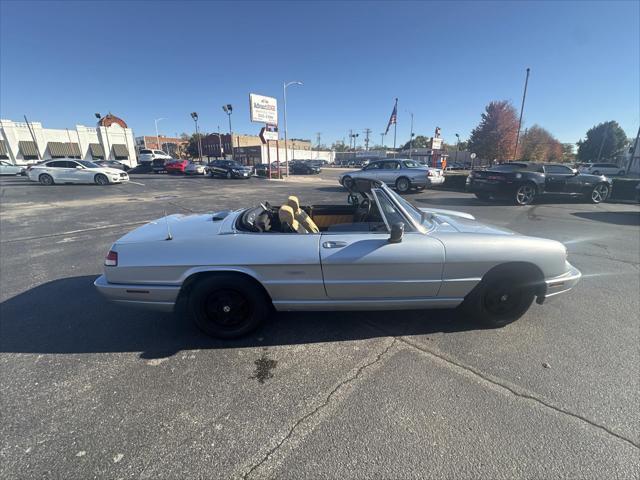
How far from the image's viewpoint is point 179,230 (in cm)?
282

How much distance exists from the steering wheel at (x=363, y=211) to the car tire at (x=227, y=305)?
59.7 inches

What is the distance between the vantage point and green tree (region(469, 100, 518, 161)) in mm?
41969

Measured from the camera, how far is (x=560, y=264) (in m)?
2.79

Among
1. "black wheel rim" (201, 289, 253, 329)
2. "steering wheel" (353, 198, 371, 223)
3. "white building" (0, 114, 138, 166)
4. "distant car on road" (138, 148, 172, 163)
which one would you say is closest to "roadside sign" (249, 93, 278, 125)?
"distant car on road" (138, 148, 172, 163)

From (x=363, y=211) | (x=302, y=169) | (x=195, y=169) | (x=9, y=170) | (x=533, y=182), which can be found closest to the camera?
(x=363, y=211)

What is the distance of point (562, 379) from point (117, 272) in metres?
3.75

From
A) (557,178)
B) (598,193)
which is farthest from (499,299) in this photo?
(598,193)

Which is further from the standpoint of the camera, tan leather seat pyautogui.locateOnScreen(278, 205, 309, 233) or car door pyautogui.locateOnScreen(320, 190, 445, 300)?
tan leather seat pyautogui.locateOnScreen(278, 205, 309, 233)

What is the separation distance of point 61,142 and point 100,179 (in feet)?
103

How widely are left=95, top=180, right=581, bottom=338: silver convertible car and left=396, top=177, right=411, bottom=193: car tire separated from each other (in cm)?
1215

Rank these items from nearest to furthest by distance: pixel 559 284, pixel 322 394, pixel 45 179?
pixel 322 394
pixel 559 284
pixel 45 179

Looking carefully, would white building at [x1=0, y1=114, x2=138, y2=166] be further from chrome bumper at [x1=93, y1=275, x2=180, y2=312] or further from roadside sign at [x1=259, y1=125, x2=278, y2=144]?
chrome bumper at [x1=93, y1=275, x2=180, y2=312]

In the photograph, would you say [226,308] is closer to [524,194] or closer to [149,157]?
[524,194]

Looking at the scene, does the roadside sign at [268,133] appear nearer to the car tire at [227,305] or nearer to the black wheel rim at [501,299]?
the car tire at [227,305]
